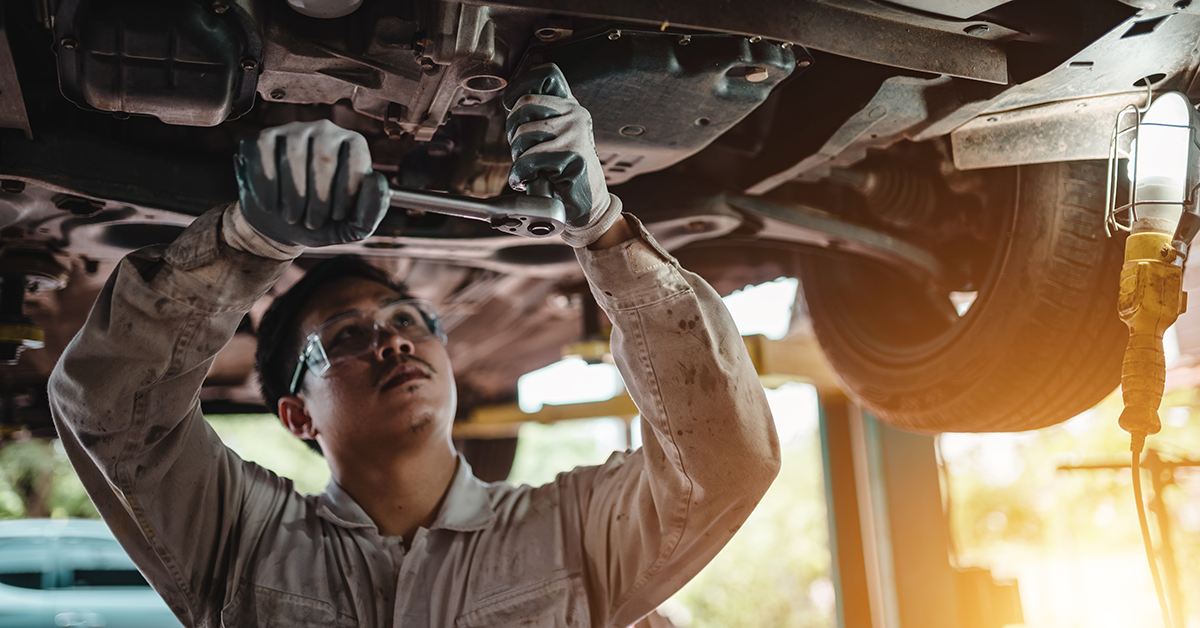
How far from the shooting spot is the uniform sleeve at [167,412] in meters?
1.14

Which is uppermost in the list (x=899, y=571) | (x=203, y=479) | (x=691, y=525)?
(x=203, y=479)

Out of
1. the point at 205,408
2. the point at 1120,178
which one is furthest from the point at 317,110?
the point at 205,408

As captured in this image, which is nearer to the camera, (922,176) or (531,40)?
(531,40)

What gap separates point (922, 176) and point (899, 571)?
1.30 m

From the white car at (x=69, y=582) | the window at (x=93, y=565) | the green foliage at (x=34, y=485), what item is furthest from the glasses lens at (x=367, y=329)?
the green foliage at (x=34, y=485)

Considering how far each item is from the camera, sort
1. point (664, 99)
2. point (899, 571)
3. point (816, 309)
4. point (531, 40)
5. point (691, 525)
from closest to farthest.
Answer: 1. point (531, 40)
2. point (664, 99)
3. point (691, 525)
4. point (816, 309)
5. point (899, 571)

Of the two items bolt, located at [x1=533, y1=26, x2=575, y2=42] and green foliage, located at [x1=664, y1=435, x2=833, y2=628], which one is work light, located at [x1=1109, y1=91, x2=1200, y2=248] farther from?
green foliage, located at [x1=664, y1=435, x2=833, y2=628]

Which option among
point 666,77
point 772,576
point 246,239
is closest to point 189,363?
point 246,239

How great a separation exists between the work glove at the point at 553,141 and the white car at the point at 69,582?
4.35 metres

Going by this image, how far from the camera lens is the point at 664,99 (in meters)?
1.22

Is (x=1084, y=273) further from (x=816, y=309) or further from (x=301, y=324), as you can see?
(x=301, y=324)

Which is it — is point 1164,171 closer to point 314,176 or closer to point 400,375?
point 314,176

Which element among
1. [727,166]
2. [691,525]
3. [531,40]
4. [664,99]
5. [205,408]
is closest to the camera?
Answer: [531,40]

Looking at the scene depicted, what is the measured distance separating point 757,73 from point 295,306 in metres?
1.20
